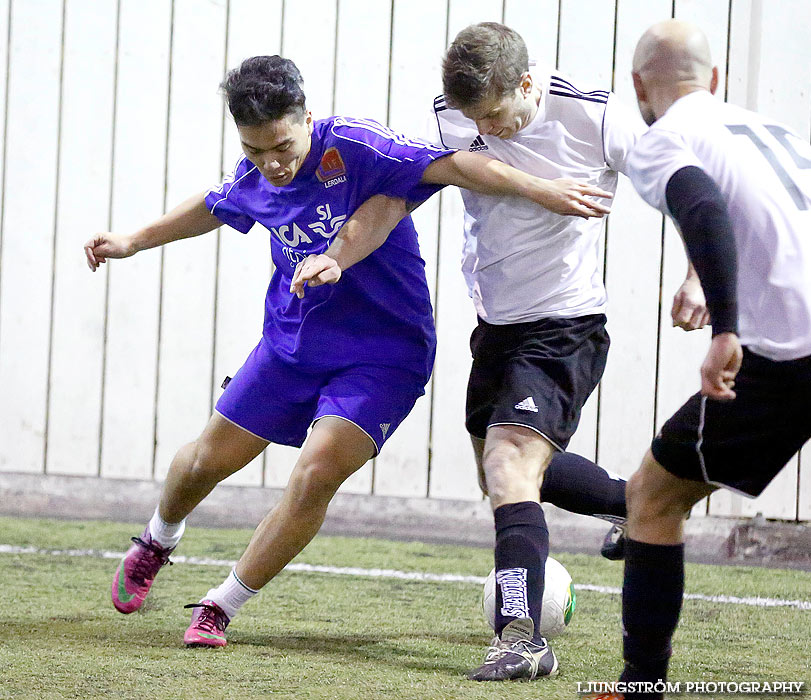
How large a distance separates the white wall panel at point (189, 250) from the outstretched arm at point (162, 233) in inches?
82.1

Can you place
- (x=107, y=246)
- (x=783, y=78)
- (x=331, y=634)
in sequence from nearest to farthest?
(x=331, y=634) → (x=107, y=246) → (x=783, y=78)

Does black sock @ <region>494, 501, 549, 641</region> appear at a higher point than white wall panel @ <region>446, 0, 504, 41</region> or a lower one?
lower

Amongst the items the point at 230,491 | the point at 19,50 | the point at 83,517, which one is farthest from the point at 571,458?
the point at 19,50

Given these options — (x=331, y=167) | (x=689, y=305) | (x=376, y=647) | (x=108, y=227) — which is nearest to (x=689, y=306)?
(x=689, y=305)

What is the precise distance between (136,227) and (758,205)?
155 inches

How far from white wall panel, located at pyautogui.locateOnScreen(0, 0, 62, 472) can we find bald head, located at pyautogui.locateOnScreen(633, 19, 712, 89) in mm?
3981

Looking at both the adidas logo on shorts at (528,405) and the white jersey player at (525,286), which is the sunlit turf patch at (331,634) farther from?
the adidas logo on shorts at (528,405)

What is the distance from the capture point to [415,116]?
206 inches

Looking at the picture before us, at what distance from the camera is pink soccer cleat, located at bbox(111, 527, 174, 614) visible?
123 inches

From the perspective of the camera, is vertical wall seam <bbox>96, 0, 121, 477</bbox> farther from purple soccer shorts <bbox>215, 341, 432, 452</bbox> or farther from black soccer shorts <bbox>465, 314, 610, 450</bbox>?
black soccer shorts <bbox>465, 314, 610, 450</bbox>

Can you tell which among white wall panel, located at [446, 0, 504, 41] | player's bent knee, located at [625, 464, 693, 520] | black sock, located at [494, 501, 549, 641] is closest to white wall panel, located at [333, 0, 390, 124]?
white wall panel, located at [446, 0, 504, 41]

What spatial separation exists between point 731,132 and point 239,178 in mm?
1504

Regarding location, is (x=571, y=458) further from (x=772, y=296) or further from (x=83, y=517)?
(x=83, y=517)

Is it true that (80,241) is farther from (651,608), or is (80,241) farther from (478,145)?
(651,608)
